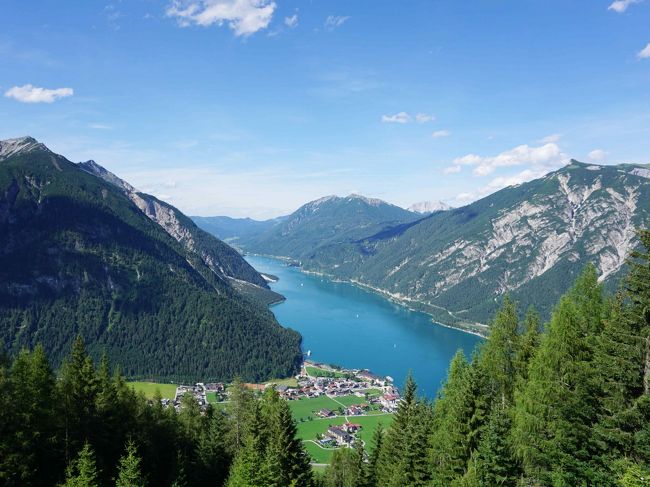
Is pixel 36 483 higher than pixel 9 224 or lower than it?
lower

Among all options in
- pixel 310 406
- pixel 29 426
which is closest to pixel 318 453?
pixel 310 406

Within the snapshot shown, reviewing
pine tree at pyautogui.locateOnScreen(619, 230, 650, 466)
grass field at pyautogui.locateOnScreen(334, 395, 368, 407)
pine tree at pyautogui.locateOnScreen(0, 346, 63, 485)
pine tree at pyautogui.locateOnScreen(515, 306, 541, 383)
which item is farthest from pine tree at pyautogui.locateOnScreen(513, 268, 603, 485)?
grass field at pyautogui.locateOnScreen(334, 395, 368, 407)

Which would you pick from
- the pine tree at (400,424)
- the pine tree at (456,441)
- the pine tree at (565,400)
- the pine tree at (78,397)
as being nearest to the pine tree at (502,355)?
the pine tree at (565,400)

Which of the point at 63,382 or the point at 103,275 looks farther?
the point at 103,275

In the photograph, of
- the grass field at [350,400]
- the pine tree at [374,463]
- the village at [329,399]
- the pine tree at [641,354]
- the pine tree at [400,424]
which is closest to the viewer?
the pine tree at [641,354]

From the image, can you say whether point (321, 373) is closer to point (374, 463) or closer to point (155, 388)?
point (155, 388)

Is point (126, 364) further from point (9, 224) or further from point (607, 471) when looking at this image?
point (607, 471)

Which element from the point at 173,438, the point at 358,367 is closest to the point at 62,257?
the point at 358,367

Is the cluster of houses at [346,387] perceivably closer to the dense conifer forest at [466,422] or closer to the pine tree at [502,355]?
the dense conifer forest at [466,422]
